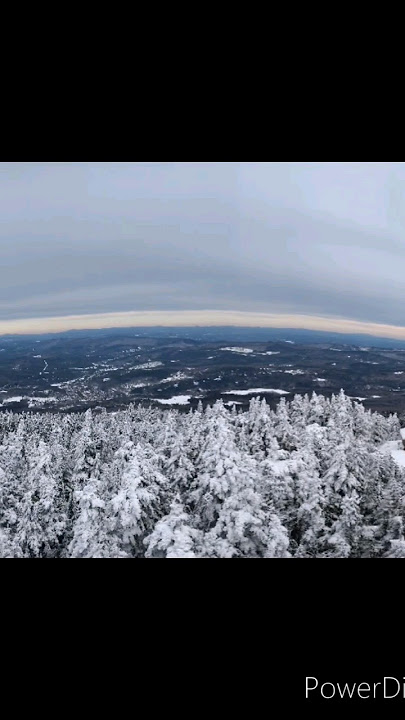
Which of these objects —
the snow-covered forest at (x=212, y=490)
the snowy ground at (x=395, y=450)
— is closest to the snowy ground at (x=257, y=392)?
the snow-covered forest at (x=212, y=490)

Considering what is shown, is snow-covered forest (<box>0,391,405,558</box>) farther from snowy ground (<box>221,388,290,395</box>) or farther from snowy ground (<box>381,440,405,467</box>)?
snowy ground (<box>221,388,290,395</box>)

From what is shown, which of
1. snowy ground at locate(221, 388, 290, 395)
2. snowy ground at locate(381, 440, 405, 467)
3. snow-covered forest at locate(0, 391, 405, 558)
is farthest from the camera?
snowy ground at locate(221, 388, 290, 395)

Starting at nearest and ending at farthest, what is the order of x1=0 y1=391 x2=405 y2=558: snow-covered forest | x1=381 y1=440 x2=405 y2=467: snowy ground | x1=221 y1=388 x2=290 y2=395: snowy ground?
x1=0 y1=391 x2=405 y2=558: snow-covered forest
x1=381 y1=440 x2=405 y2=467: snowy ground
x1=221 y1=388 x2=290 y2=395: snowy ground

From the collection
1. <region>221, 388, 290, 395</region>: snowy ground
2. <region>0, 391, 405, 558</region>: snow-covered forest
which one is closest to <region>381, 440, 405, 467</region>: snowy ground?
<region>0, 391, 405, 558</region>: snow-covered forest

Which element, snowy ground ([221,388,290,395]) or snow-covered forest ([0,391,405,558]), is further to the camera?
snowy ground ([221,388,290,395])

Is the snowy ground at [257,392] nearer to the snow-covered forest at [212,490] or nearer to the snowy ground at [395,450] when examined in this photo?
the snow-covered forest at [212,490]
